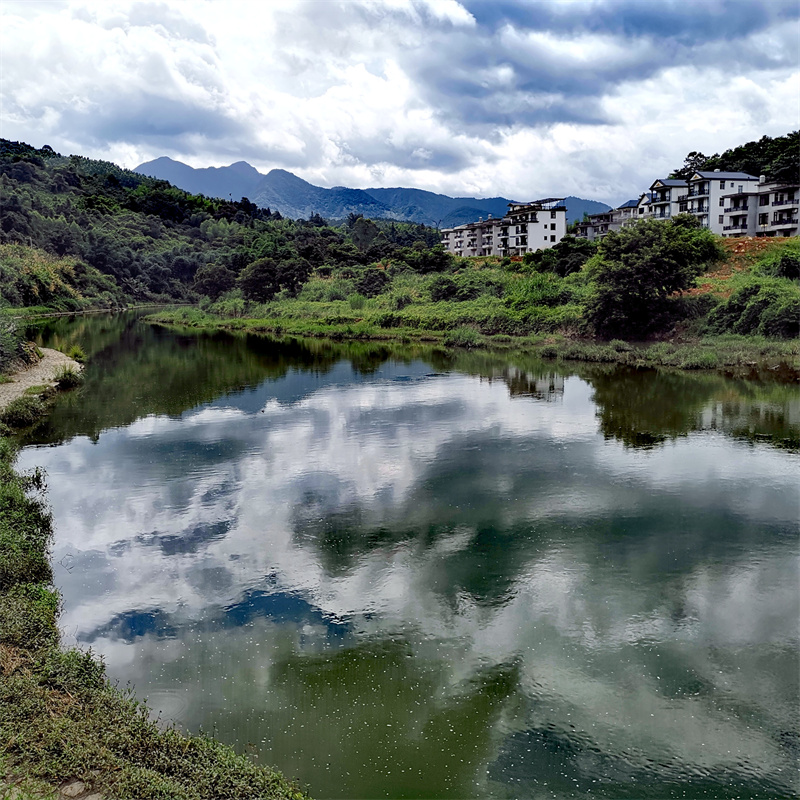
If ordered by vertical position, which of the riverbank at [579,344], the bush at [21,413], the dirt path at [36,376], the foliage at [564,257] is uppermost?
the foliage at [564,257]

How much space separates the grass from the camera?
5.51m

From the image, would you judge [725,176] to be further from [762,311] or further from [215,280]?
[215,280]

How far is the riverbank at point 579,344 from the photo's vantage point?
28719 mm

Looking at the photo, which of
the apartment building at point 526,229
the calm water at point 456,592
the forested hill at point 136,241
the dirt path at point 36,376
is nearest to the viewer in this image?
the calm water at point 456,592

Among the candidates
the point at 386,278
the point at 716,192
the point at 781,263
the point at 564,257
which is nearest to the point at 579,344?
the point at 781,263

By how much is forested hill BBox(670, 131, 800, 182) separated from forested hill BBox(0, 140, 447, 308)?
29940mm

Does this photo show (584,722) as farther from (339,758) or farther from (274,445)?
(274,445)

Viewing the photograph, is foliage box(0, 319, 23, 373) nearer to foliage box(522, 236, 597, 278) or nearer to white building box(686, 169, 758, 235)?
foliage box(522, 236, 597, 278)

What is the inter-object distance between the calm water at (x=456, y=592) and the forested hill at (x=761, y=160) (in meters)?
46.5

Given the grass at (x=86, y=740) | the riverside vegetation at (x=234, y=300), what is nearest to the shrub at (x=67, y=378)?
the riverside vegetation at (x=234, y=300)

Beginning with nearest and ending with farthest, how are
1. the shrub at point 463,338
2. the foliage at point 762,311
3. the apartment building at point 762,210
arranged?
1. the foliage at point 762,311
2. the shrub at point 463,338
3. the apartment building at point 762,210

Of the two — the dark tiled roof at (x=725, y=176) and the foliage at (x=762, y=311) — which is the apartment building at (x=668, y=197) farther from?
the foliage at (x=762, y=311)

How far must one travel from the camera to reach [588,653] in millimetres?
7992

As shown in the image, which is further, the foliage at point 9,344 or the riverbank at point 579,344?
the riverbank at point 579,344
